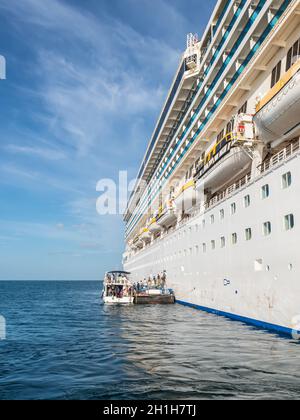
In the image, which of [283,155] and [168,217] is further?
[168,217]

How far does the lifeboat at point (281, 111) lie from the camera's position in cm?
1730

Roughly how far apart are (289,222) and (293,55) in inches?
383

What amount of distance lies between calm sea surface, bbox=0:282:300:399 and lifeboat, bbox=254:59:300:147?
1076 centimetres

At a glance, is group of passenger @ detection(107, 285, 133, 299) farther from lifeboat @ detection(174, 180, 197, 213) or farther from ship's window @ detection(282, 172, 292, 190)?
ship's window @ detection(282, 172, 292, 190)

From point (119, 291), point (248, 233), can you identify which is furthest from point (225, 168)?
point (119, 291)

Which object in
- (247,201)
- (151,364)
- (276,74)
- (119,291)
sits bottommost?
(151,364)

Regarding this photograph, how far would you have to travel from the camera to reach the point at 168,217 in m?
45.7

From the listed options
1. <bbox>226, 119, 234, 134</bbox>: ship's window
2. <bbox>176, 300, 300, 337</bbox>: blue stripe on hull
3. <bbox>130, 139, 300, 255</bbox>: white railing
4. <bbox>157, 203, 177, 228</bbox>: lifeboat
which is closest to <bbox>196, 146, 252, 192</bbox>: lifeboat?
<bbox>130, 139, 300, 255</bbox>: white railing

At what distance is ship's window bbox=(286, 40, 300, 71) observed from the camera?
65.1ft

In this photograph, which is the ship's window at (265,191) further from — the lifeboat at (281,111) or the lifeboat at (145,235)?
the lifeboat at (145,235)

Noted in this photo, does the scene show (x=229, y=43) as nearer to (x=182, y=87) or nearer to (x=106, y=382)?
(x=182, y=87)

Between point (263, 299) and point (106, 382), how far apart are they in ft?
36.2

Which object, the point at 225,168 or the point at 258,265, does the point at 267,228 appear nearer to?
the point at 258,265

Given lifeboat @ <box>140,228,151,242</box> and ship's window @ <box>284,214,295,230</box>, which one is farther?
lifeboat @ <box>140,228,151,242</box>
